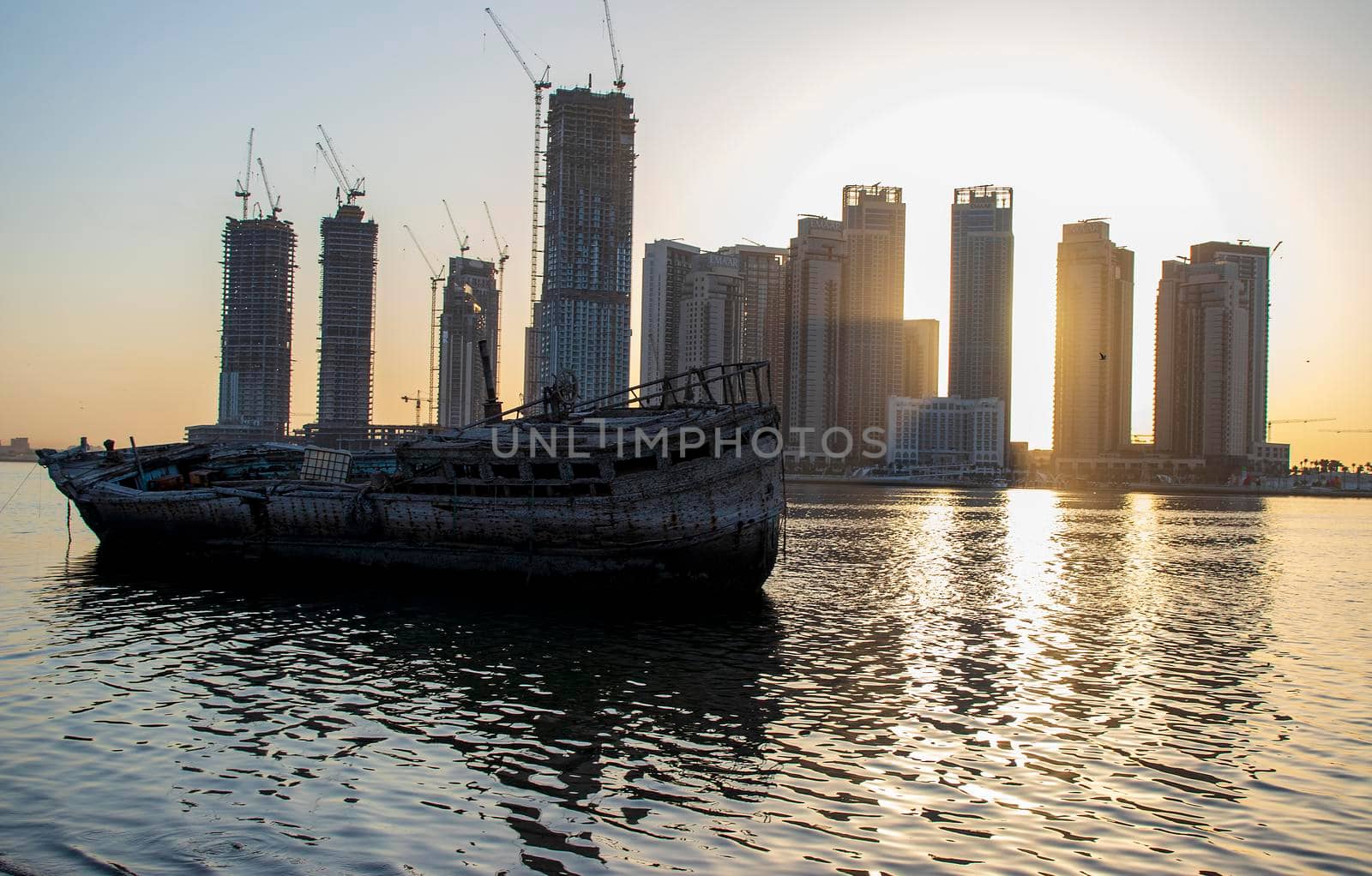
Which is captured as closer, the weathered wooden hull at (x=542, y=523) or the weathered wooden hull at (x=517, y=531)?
the weathered wooden hull at (x=542, y=523)

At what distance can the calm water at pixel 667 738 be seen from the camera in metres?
9.91

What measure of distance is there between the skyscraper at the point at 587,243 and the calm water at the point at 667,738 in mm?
159166

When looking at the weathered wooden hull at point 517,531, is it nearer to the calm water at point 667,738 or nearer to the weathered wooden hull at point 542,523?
the weathered wooden hull at point 542,523

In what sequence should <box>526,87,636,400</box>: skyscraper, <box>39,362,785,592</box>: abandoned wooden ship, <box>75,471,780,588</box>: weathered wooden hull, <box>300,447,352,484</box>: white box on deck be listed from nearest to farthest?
<box>39,362,785,592</box>: abandoned wooden ship
<box>75,471,780,588</box>: weathered wooden hull
<box>300,447,352,484</box>: white box on deck
<box>526,87,636,400</box>: skyscraper

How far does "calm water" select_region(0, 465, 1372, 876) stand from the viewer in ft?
32.5

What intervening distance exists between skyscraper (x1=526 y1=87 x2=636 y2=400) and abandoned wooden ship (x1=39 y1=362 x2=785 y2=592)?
15018 cm

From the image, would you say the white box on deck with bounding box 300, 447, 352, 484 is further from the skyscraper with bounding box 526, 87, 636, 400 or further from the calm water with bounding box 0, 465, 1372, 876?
the skyscraper with bounding box 526, 87, 636, 400

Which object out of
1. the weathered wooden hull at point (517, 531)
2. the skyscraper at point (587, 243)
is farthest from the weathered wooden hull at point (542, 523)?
the skyscraper at point (587, 243)

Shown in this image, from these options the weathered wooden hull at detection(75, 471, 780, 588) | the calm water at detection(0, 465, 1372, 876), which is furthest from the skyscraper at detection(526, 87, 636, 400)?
the calm water at detection(0, 465, 1372, 876)

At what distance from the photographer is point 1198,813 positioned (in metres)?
11.1

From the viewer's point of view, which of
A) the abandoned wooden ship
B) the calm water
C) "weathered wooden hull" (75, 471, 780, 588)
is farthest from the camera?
"weathered wooden hull" (75, 471, 780, 588)

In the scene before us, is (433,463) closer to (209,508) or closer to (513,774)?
(209,508)

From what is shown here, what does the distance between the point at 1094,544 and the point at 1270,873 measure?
54304mm

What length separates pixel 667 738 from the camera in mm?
13734
